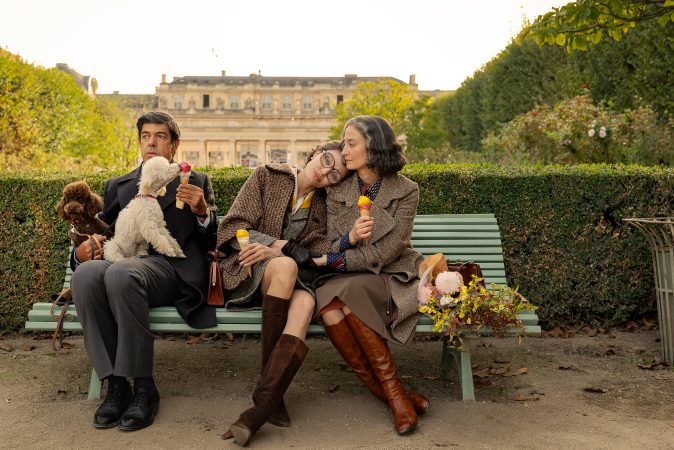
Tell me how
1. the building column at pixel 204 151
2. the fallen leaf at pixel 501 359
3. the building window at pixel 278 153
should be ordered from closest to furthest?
the fallen leaf at pixel 501 359 → the building column at pixel 204 151 → the building window at pixel 278 153

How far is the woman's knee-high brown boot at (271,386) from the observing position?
11.1 feet

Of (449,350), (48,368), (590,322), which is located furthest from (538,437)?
(48,368)

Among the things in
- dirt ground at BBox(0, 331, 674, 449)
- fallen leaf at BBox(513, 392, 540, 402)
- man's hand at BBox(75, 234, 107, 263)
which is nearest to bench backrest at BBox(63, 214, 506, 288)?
dirt ground at BBox(0, 331, 674, 449)

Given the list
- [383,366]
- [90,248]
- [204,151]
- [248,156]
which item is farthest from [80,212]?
[204,151]

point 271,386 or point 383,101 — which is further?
point 383,101

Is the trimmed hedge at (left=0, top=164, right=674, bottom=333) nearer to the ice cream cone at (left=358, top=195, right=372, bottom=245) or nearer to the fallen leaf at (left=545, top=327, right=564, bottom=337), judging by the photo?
the fallen leaf at (left=545, top=327, right=564, bottom=337)

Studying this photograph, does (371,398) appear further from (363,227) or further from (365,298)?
(363,227)

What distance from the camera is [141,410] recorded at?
3627mm

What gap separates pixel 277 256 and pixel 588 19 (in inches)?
135

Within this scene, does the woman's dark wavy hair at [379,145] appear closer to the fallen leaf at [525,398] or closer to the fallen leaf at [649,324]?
the fallen leaf at [525,398]

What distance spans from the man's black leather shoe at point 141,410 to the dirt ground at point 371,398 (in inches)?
1.9

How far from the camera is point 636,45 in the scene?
12.3 meters

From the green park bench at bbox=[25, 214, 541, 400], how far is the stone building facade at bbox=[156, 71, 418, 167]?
3018 inches

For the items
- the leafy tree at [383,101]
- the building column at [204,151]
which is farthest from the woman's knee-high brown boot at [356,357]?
the building column at [204,151]
